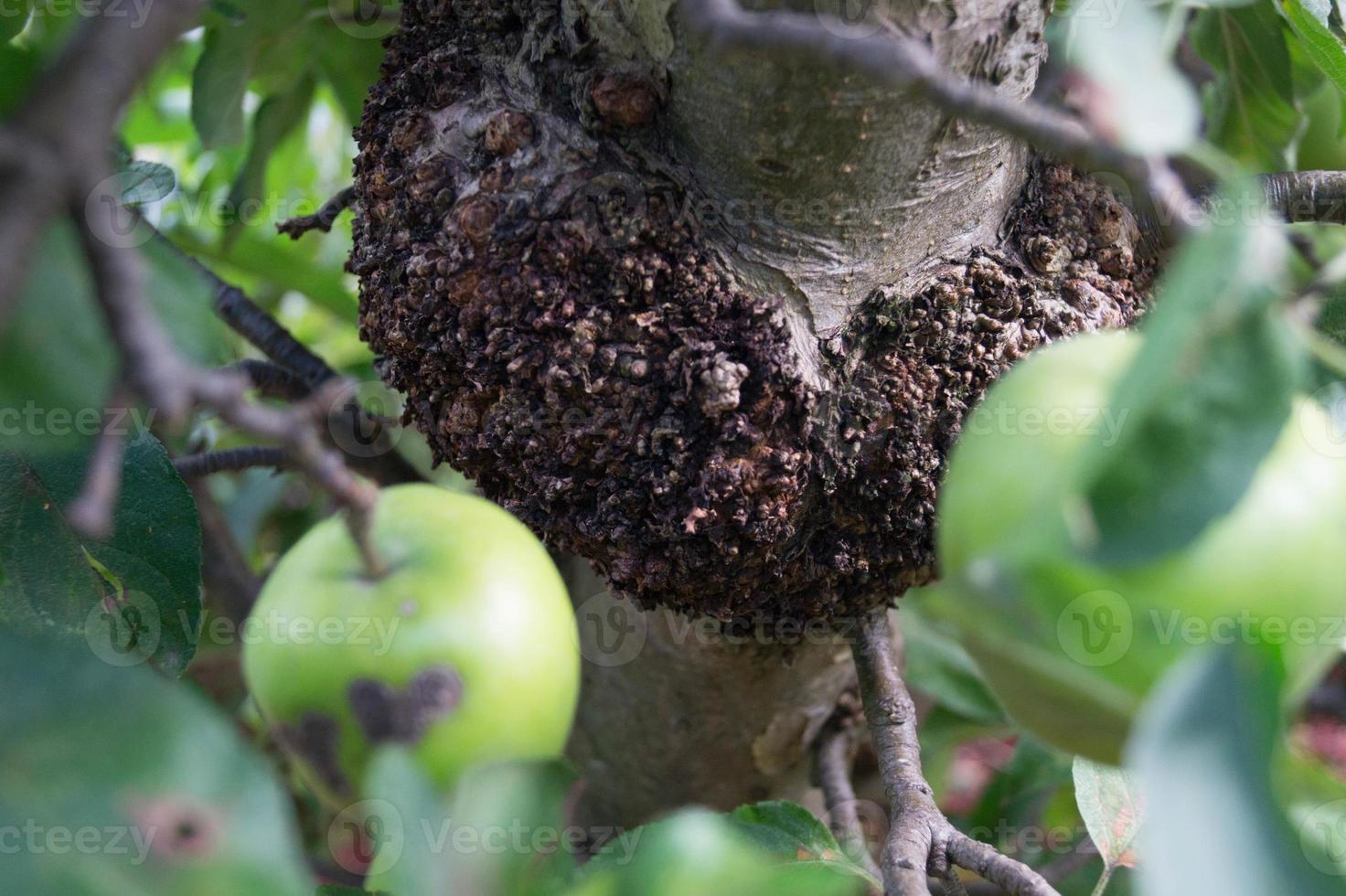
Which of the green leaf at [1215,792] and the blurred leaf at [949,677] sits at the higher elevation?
the green leaf at [1215,792]

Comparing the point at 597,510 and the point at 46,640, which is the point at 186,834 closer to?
the point at 46,640

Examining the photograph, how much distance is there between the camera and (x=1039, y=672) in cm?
38

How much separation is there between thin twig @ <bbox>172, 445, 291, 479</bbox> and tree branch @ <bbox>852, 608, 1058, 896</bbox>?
1.52ft

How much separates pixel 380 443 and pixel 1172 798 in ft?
2.60

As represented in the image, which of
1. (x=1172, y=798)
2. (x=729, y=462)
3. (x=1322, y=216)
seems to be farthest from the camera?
(x=1322, y=216)

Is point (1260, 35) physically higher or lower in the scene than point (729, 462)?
higher

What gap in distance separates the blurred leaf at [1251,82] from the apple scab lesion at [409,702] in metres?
0.82

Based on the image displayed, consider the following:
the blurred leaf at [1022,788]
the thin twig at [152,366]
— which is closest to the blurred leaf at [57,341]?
the thin twig at [152,366]

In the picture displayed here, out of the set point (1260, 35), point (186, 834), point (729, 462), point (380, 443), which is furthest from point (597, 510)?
point (1260, 35)

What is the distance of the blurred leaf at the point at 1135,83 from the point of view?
331mm

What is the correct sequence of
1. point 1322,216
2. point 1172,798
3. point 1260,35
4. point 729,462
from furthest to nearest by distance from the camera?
point 1260,35 < point 1322,216 < point 729,462 < point 1172,798

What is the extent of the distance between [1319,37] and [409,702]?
0.61 m

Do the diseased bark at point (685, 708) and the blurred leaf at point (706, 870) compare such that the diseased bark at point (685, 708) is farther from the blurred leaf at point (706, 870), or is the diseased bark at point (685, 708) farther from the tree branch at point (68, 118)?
the tree branch at point (68, 118)

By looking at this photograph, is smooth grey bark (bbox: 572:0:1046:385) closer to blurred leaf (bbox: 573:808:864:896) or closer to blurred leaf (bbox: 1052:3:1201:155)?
blurred leaf (bbox: 1052:3:1201:155)
